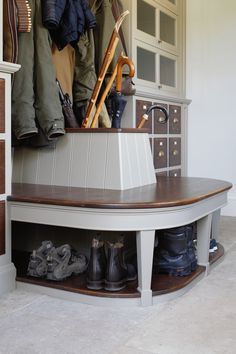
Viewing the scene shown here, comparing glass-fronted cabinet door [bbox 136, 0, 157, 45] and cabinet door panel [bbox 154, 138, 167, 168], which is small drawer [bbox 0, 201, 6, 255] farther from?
glass-fronted cabinet door [bbox 136, 0, 157, 45]

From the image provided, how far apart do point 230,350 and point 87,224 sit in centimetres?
77

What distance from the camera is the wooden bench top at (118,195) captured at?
1900 millimetres

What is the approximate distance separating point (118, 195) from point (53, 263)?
463 millimetres

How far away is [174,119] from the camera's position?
401 cm

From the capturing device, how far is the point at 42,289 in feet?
6.86

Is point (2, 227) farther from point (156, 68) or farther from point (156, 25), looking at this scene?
point (156, 25)

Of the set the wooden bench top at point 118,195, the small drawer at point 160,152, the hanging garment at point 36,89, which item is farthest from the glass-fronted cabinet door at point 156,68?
the wooden bench top at point 118,195

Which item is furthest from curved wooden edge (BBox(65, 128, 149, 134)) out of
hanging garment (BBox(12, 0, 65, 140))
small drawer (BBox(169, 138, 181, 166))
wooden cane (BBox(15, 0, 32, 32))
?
small drawer (BBox(169, 138, 181, 166))

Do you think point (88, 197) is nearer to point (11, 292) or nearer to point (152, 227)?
point (152, 227)

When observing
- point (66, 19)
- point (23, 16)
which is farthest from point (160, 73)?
point (23, 16)

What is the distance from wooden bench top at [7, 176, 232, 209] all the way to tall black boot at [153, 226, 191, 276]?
0.22m

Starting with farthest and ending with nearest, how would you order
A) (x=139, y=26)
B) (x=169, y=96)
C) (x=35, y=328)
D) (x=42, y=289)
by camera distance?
(x=169, y=96), (x=139, y=26), (x=42, y=289), (x=35, y=328)

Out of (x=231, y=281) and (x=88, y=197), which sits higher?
(x=88, y=197)

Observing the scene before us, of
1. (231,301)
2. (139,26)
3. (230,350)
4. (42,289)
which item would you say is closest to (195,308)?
(231,301)
